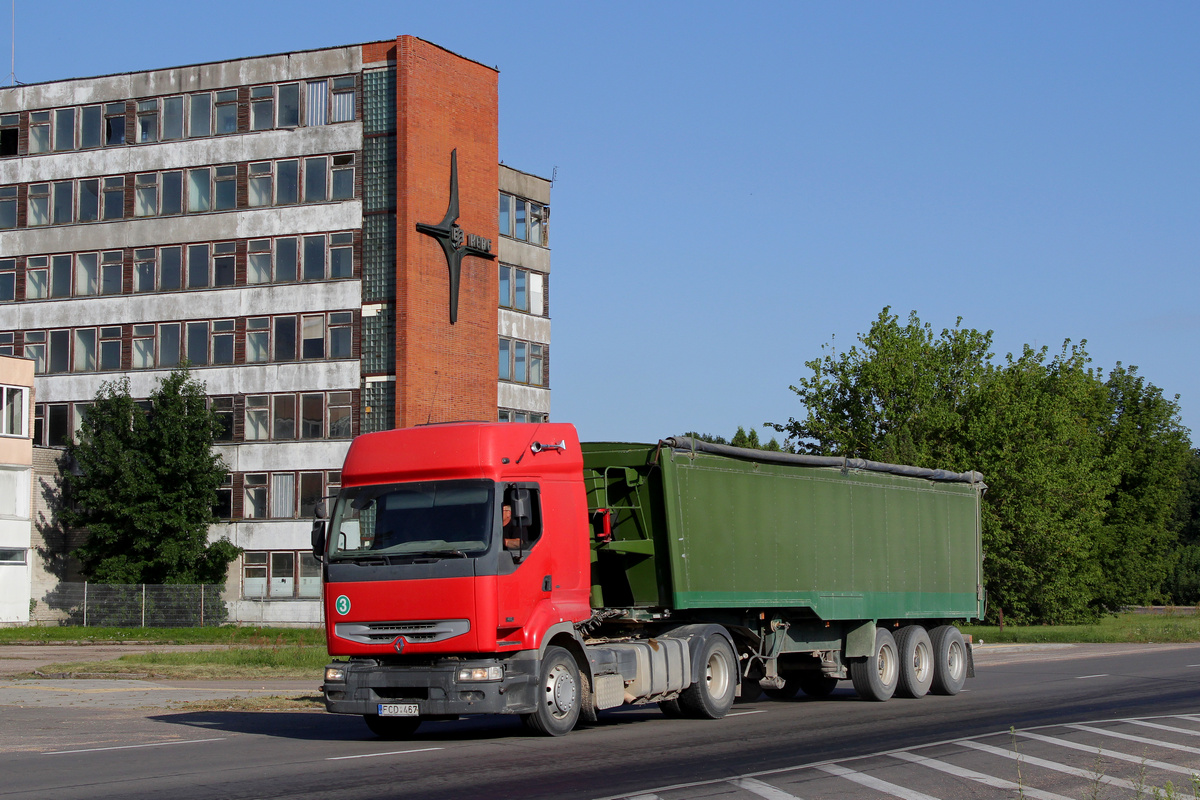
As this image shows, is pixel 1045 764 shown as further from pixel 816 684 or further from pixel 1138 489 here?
pixel 1138 489

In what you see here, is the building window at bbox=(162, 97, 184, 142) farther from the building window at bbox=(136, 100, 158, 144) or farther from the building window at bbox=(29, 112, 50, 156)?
the building window at bbox=(29, 112, 50, 156)

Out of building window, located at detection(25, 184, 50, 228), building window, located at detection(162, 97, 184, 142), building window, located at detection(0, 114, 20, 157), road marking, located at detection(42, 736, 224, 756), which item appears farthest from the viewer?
building window, located at detection(0, 114, 20, 157)

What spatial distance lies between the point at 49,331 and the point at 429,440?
1745 inches

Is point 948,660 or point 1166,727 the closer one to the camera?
point 1166,727

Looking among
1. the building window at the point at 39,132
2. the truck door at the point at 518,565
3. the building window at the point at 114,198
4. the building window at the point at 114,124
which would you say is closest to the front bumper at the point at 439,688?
the truck door at the point at 518,565

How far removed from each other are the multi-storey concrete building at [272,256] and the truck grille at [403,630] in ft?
111

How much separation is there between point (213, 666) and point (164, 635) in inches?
658

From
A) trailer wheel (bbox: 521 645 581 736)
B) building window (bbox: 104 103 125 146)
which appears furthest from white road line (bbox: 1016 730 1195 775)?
building window (bbox: 104 103 125 146)

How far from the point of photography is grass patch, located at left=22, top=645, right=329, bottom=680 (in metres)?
28.0

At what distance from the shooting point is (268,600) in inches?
2008

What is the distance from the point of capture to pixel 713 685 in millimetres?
17734

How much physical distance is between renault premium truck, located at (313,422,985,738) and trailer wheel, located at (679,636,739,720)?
31 millimetres

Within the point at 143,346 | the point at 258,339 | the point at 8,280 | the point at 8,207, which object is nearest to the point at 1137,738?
the point at 258,339

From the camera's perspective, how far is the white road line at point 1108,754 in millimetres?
12523
